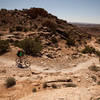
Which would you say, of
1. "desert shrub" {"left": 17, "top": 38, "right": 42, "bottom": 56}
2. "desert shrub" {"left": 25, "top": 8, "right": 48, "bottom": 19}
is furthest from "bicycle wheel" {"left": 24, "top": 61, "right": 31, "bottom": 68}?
"desert shrub" {"left": 25, "top": 8, "right": 48, "bottom": 19}

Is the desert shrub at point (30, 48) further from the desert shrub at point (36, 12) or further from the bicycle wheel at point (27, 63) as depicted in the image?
the desert shrub at point (36, 12)

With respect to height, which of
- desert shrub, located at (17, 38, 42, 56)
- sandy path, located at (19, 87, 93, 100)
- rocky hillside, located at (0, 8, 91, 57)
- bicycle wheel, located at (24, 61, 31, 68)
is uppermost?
rocky hillside, located at (0, 8, 91, 57)

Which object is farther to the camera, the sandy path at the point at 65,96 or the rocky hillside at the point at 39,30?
the rocky hillside at the point at 39,30

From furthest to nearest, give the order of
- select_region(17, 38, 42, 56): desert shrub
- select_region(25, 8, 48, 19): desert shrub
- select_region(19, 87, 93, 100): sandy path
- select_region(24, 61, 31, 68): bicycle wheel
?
select_region(25, 8, 48, 19): desert shrub, select_region(17, 38, 42, 56): desert shrub, select_region(24, 61, 31, 68): bicycle wheel, select_region(19, 87, 93, 100): sandy path

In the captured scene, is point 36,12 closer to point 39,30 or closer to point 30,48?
point 39,30

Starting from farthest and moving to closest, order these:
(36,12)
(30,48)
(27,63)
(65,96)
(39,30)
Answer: (36,12), (39,30), (30,48), (27,63), (65,96)

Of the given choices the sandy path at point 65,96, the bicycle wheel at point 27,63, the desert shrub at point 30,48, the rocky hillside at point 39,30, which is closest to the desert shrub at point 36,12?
the rocky hillside at point 39,30

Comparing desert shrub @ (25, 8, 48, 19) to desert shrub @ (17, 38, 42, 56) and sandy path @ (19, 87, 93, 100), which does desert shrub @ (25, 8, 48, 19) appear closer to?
desert shrub @ (17, 38, 42, 56)

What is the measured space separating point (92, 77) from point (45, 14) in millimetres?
30008

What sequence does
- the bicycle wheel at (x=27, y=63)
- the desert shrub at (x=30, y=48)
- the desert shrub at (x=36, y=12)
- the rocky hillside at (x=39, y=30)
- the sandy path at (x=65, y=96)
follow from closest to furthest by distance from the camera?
the sandy path at (x=65, y=96) < the bicycle wheel at (x=27, y=63) < the desert shrub at (x=30, y=48) < the rocky hillside at (x=39, y=30) < the desert shrub at (x=36, y=12)

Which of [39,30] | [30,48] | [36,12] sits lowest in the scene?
[30,48]

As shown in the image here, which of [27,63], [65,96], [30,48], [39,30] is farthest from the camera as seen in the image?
[39,30]

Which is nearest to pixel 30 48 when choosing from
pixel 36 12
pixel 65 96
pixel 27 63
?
pixel 27 63

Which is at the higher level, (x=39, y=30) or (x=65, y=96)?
(x=39, y=30)
